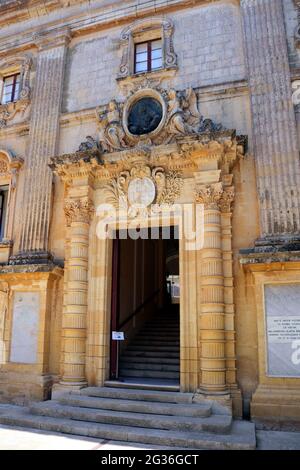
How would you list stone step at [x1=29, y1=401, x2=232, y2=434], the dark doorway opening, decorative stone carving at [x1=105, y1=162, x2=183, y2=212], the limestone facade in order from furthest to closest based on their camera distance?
the dark doorway opening < decorative stone carving at [x1=105, y1=162, x2=183, y2=212] < the limestone facade < stone step at [x1=29, y1=401, x2=232, y2=434]

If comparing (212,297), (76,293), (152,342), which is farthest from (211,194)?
(152,342)

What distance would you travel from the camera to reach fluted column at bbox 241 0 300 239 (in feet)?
24.7

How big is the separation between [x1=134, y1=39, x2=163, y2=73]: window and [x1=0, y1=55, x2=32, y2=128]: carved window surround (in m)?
3.18

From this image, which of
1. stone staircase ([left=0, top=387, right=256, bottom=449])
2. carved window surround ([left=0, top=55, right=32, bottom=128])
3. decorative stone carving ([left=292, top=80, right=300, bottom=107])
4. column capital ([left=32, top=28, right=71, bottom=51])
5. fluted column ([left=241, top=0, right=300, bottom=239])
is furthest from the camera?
carved window surround ([left=0, top=55, right=32, bottom=128])

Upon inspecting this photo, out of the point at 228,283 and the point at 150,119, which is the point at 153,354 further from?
the point at 150,119

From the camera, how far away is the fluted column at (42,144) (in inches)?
372

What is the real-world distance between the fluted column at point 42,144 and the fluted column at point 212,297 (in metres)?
3.86

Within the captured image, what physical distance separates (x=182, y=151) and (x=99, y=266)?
3.05 metres

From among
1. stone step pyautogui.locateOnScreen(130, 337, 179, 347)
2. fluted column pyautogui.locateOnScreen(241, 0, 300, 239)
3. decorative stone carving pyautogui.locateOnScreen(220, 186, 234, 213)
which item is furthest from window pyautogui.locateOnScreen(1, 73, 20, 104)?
stone step pyautogui.locateOnScreen(130, 337, 179, 347)

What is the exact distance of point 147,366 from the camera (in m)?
9.29

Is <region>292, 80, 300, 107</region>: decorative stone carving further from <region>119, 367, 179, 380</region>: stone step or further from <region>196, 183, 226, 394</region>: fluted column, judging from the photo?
<region>119, 367, 179, 380</region>: stone step

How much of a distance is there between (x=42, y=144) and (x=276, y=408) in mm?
7965

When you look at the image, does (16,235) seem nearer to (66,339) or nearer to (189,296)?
(66,339)
